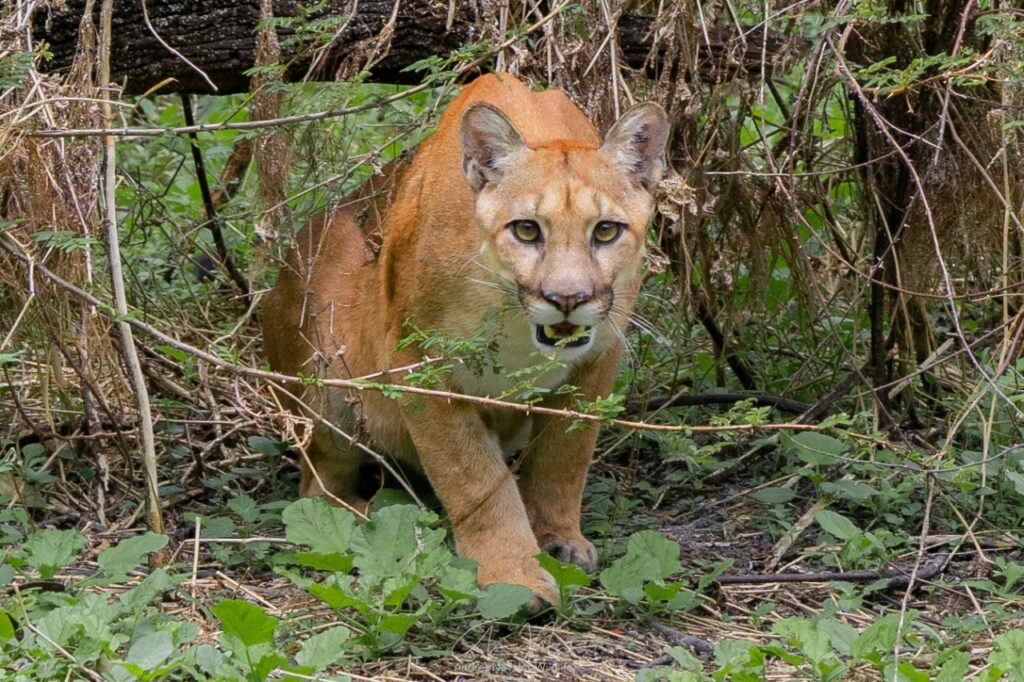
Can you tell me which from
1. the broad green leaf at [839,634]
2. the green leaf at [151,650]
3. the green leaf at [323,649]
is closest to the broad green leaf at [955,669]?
the broad green leaf at [839,634]

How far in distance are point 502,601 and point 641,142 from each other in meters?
1.67

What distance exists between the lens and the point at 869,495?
546cm

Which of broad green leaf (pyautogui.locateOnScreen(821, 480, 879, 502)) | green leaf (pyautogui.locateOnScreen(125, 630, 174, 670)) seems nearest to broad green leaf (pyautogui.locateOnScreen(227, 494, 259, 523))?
green leaf (pyautogui.locateOnScreen(125, 630, 174, 670))

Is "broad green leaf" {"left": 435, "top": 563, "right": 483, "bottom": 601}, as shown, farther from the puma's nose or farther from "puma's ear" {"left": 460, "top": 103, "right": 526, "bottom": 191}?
"puma's ear" {"left": 460, "top": 103, "right": 526, "bottom": 191}

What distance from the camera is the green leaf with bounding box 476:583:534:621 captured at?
170 inches

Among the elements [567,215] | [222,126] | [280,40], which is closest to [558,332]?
[567,215]

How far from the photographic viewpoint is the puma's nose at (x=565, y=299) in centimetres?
450

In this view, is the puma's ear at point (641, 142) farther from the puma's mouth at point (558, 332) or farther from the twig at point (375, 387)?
the twig at point (375, 387)

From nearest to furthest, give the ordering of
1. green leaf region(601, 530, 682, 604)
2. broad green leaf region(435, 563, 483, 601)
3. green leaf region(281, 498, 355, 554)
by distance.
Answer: broad green leaf region(435, 563, 483, 601) < green leaf region(281, 498, 355, 554) < green leaf region(601, 530, 682, 604)

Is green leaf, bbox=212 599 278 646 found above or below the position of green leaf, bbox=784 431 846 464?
above

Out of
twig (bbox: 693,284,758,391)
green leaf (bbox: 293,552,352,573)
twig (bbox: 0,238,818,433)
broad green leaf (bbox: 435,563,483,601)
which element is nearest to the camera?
twig (bbox: 0,238,818,433)

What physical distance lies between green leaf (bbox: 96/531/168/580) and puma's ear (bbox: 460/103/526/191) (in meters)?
1.60

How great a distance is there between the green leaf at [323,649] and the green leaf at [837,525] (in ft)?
6.21

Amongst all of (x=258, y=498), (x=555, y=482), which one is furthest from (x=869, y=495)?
(x=258, y=498)
